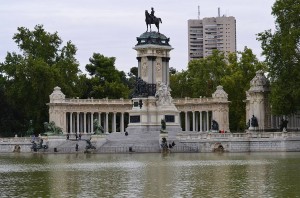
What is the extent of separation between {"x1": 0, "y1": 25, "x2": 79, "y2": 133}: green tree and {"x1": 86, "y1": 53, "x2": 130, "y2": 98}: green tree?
18.1 feet

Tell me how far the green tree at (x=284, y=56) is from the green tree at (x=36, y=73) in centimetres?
3503

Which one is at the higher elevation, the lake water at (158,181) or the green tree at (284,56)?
the green tree at (284,56)

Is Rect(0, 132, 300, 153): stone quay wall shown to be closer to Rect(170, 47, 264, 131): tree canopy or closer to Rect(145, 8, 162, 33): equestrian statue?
Rect(145, 8, 162, 33): equestrian statue

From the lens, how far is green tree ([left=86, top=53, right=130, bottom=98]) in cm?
11206

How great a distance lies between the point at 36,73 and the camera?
3885 inches

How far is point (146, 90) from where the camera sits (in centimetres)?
8838

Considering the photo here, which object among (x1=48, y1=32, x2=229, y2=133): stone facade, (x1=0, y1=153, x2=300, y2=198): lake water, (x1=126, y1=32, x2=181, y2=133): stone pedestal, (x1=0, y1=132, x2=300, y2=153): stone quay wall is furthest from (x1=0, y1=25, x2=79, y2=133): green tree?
(x1=0, y1=153, x2=300, y2=198): lake water

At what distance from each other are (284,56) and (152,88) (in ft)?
72.3

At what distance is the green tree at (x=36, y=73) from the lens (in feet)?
326

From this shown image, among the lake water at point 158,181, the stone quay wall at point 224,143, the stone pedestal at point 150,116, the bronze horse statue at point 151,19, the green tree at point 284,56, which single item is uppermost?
the bronze horse statue at point 151,19

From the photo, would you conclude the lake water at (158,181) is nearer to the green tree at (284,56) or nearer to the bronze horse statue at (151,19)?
the green tree at (284,56)

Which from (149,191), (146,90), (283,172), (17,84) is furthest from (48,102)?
(149,191)

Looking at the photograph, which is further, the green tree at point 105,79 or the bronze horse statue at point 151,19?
the green tree at point 105,79

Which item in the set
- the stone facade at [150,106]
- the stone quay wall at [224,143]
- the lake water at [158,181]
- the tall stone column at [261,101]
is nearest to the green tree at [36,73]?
the stone facade at [150,106]
